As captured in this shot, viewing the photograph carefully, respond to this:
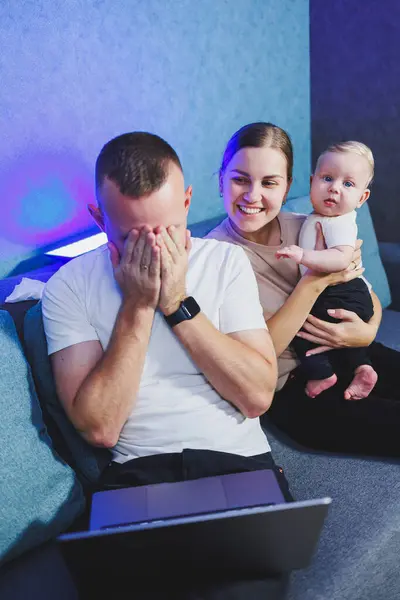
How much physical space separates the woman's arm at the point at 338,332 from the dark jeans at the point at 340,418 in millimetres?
86

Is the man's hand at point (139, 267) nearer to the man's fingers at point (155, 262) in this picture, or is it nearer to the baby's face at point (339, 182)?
the man's fingers at point (155, 262)

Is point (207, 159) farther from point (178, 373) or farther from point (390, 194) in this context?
point (178, 373)

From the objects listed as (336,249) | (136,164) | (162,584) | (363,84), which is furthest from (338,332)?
(363,84)

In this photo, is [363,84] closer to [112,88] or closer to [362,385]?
[112,88]

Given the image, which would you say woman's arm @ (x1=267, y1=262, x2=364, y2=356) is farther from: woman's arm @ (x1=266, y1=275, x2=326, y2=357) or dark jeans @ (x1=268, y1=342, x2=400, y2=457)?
dark jeans @ (x1=268, y1=342, x2=400, y2=457)

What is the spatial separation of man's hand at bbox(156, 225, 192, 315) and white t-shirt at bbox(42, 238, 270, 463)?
7 centimetres

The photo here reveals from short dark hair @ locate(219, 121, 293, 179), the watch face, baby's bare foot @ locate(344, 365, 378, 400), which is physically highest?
short dark hair @ locate(219, 121, 293, 179)

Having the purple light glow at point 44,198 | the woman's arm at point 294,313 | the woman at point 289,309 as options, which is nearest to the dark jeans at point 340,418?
the woman at point 289,309

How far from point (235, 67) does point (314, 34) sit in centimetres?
65

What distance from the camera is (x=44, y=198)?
6.25 ft

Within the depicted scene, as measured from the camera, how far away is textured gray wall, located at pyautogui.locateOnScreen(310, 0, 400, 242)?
9.16 ft

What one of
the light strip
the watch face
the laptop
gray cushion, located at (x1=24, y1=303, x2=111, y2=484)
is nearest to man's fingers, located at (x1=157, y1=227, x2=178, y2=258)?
the watch face

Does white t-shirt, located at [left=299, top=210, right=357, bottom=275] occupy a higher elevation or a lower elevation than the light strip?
higher

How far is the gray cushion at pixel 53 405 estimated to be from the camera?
1.40 m
